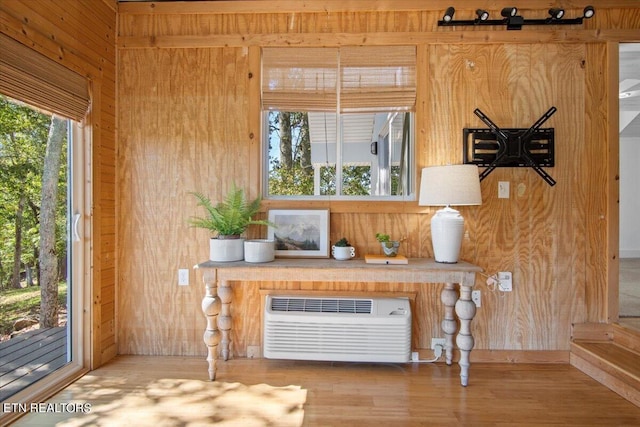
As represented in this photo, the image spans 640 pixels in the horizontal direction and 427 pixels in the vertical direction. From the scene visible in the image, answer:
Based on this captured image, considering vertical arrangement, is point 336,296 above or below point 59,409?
above

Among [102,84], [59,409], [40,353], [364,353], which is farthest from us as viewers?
[102,84]

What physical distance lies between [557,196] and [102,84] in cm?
348

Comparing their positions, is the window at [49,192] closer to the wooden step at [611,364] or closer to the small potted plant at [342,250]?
the small potted plant at [342,250]

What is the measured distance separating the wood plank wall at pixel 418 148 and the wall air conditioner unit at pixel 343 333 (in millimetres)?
210

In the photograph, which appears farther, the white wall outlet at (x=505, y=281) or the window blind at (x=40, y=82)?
the white wall outlet at (x=505, y=281)

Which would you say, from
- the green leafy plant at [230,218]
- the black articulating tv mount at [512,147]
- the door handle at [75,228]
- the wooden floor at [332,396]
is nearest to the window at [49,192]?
the door handle at [75,228]

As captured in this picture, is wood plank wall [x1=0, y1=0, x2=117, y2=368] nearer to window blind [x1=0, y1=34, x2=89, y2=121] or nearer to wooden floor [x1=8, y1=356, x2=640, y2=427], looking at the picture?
window blind [x1=0, y1=34, x2=89, y2=121]

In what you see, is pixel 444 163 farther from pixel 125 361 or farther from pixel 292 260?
pixel 125 361

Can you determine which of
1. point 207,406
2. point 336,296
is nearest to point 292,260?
point 336,296

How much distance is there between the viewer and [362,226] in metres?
2.52

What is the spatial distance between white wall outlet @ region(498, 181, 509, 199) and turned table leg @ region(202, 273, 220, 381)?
2154 millimetres

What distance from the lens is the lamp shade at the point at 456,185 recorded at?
2115 millimetres

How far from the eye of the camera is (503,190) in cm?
248

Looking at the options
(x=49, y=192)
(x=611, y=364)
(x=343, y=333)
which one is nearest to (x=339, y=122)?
(x=343, y=333)
